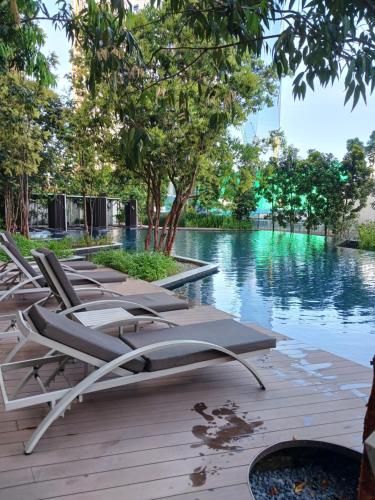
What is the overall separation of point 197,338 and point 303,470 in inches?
47.3

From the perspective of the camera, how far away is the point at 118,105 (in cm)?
240

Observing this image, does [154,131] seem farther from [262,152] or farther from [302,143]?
[302,143]

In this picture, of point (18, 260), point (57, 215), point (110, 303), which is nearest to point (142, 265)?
point (18, 260)

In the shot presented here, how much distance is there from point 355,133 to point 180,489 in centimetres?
2535

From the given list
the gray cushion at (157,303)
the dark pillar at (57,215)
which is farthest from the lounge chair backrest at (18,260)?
the dark pillar at (57,215)

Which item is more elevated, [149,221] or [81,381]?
[149,221]

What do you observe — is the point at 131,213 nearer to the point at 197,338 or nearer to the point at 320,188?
the point at 320,188

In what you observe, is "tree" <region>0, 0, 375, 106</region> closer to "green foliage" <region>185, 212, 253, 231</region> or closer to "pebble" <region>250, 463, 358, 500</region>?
"pebble" <region>250, 463, 358, 500</region>

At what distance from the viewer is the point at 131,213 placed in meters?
30.9

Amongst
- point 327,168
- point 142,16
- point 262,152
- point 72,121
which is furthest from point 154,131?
point 327,168

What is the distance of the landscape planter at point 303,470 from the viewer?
7.12 ft

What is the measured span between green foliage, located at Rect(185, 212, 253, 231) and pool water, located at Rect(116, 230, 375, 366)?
13743 millimetres

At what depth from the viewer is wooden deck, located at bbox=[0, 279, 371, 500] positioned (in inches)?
81.0

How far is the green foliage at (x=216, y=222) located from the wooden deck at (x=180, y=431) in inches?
992
